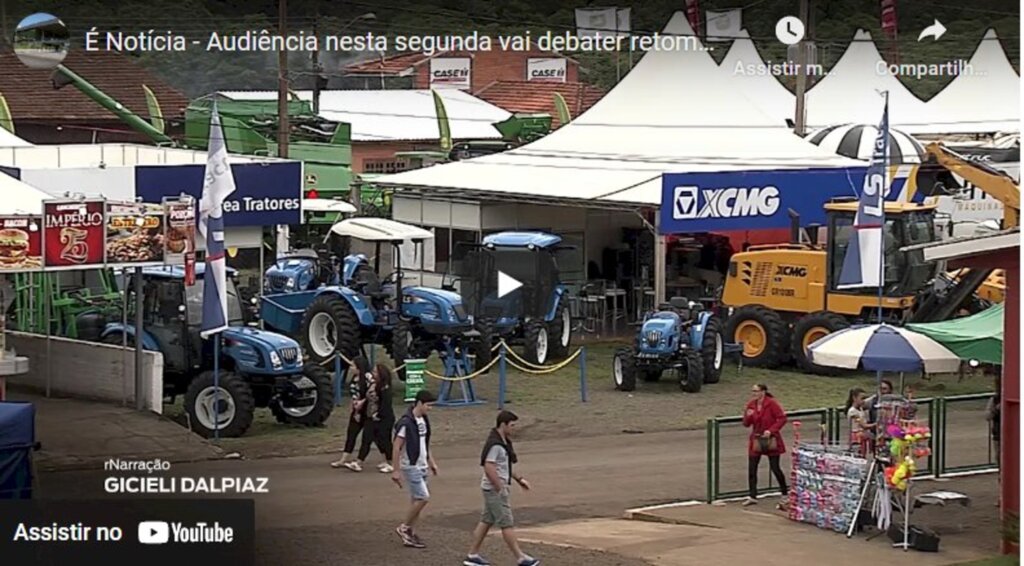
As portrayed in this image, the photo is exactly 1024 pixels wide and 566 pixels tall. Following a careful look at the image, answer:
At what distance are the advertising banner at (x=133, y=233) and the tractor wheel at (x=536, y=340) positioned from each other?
6121 millimetres

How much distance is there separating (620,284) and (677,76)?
3498 millimetres

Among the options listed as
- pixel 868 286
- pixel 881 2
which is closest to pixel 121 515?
pixel 881 2

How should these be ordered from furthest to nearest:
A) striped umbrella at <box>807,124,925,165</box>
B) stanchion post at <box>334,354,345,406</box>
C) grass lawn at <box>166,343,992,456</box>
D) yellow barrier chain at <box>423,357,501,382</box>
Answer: striped umbrella at <box>807,124,925,165</box> → yellow barrier chain at <box>423,357,501,382</box> → stanchion post at <box>334,354,345,406</box> → grass lawn at <box>166,343,992,456</box>

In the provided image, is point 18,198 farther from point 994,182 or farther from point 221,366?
point 994,182

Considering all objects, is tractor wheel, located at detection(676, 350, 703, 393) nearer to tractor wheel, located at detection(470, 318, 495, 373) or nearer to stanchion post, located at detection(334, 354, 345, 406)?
tractor wheel, located at detection(470, 318, 495, 373)

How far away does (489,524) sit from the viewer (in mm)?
10266

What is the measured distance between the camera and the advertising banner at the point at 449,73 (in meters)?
24.5

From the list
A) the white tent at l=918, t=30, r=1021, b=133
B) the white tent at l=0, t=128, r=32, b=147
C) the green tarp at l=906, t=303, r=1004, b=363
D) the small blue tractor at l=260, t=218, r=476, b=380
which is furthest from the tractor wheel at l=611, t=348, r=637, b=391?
the white tent at l=918, t=30, r=1021, b=133

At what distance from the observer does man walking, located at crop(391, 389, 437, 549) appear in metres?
Result: 10.9

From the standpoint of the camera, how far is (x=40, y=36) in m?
11.4

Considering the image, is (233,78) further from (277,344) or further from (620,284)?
(277,344)

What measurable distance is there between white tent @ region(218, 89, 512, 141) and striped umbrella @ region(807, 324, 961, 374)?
15177mm

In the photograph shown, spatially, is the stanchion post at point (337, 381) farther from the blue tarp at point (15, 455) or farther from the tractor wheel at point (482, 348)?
the blue tarp at point (15, 455)

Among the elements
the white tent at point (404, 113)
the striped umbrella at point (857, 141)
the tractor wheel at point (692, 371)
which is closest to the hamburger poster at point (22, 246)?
the tractor wheel at point (692, 371)
